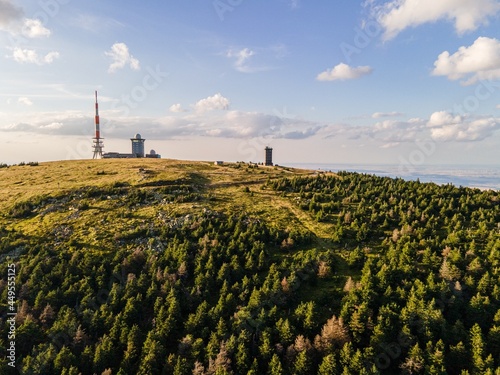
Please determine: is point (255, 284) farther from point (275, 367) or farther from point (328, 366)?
point (328, 366)

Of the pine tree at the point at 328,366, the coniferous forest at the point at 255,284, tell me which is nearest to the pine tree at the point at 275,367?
the coniferous forest at the point at 255,284

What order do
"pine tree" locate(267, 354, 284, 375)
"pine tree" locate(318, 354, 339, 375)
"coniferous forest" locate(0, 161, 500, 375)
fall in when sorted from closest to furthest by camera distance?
"pine tree" locate(318, 354, 339, 375) → "pine tree" locate(267, 354, 284, 375) → "coniferous forest" locate(0, 161, 500, 375)

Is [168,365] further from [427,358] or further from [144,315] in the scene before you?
[427,358]

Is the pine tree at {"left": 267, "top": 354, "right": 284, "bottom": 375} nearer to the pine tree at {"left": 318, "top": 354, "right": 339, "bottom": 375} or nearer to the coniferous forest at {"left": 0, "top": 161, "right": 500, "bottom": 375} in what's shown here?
the coniferous forest at {"left": 0, "top": 161, "right": 500, "bottom": 375}

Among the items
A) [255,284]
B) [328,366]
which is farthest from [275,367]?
[255,284]

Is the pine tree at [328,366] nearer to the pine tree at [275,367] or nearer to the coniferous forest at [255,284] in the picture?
the coniferous forest at [255,284]

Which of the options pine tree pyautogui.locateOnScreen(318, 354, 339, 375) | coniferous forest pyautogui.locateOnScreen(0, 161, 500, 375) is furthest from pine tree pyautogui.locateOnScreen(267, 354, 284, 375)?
pine tree pyautogui.locateOnScreen(318, 354, 339, 375)

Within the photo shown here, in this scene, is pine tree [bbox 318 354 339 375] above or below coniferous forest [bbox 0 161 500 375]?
below

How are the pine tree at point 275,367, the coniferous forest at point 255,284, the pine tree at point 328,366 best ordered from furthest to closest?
the coniferous forest at point 255,284 → the pine tree at point 275,367 → the pine tree at point 328,366

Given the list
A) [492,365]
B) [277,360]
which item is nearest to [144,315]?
A: [277,360]
